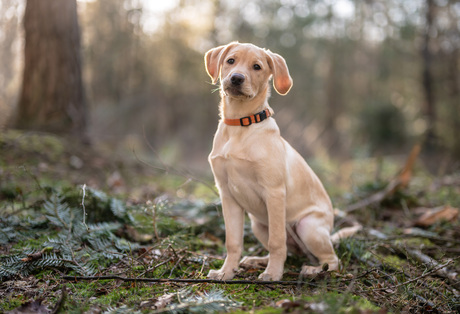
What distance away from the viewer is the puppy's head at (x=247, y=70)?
117 inches

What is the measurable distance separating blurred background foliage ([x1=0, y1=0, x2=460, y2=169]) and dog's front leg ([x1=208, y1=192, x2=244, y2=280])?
12.2 m

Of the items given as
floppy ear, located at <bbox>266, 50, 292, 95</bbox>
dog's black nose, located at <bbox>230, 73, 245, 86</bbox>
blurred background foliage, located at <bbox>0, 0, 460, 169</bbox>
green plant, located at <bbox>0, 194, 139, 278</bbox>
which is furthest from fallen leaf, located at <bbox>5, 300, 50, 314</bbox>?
blurred background foliage, located at <bbox>0, 0, 460, 169</bbox>

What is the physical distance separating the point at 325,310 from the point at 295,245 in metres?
1.69

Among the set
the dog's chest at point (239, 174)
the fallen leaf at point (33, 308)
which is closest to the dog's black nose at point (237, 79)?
the dog's chest at point (239, 174)

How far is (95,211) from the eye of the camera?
366 centimetres

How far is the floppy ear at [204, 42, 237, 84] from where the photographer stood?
3281mm

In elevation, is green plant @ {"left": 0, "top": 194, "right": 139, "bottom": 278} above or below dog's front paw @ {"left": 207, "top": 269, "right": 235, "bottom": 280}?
above

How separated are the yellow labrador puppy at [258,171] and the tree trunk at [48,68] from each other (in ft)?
15.1

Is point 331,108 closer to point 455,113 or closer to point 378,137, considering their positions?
point 378,137

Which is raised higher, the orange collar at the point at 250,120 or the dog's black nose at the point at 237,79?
the dog's black nose at the point at 237,79

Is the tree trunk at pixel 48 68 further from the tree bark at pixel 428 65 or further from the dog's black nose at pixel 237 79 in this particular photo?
the tree bark at pixel 428 65

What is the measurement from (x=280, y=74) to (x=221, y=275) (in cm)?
177

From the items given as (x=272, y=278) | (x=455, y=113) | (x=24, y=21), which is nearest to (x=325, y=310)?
(x=272, y=278)

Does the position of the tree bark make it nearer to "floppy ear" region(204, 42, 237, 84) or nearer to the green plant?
"floppy ear" region(204, 42, 237, 84)
